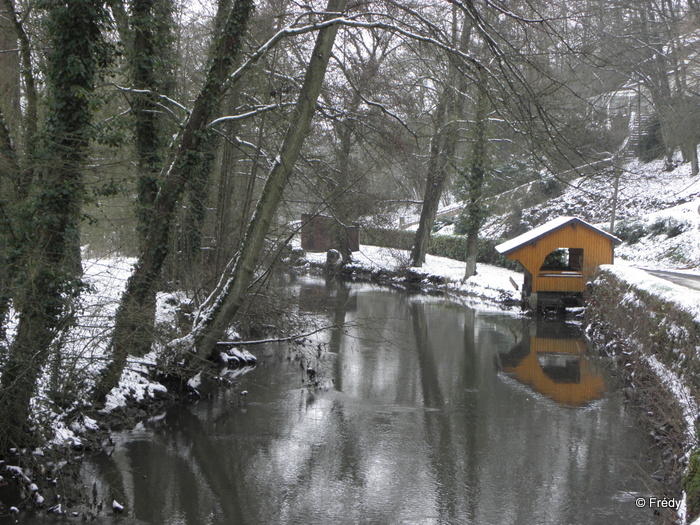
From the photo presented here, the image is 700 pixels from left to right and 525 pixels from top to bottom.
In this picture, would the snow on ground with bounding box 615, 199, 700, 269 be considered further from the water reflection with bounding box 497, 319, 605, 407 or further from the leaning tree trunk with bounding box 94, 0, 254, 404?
the leaning tree trunk with bounding box 94, 0, 254, 404

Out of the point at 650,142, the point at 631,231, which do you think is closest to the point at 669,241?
the point at 631,231

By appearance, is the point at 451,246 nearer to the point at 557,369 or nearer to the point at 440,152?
the point at 440,152

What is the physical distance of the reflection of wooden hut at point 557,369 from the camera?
479 inches

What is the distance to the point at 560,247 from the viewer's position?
69.4ft

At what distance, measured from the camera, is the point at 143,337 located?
28.8ft

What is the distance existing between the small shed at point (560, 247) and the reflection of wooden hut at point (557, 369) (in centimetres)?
416

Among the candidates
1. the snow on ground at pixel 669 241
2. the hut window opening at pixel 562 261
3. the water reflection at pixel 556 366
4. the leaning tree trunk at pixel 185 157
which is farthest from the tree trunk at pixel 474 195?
the leaning tree trunk at pixel 185 157

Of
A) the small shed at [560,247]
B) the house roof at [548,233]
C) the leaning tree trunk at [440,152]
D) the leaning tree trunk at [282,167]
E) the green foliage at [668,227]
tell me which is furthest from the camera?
the green foliage at [668,227]

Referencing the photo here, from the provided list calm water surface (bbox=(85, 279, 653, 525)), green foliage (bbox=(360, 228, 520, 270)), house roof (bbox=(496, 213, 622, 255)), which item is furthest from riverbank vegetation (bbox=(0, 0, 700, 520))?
green foliage (bbox=(360, 228, 520, 270))

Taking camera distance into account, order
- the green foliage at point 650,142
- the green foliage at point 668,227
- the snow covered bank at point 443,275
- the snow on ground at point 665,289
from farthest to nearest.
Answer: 1. the green foliage at point 650,142
2. the green foliage at point 668,227
3. the snow covered bank at point 443,275
4. the snow on ground at point 665,289

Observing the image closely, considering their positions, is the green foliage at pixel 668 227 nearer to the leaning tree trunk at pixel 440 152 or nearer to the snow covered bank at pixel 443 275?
the snow covered bank at pixel 443 275

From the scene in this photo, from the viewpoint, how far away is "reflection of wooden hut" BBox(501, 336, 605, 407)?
12.2 meters

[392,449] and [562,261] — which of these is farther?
[562,261]

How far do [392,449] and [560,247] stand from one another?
13822 millimetres
